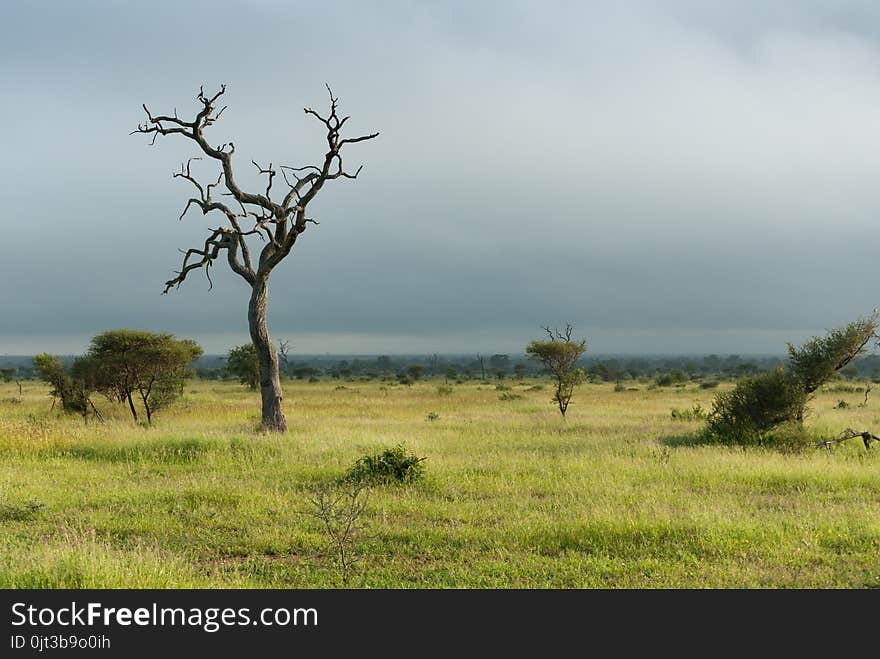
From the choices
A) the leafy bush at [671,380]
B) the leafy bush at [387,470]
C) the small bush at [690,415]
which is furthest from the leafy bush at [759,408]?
the leafy bush at [671,380]

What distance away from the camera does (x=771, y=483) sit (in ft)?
41.7

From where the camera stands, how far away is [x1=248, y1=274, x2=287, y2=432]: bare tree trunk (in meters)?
21.9

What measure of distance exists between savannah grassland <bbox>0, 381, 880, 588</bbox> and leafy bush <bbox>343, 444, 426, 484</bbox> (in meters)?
0.36

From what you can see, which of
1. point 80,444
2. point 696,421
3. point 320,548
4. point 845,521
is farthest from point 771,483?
point 80,444

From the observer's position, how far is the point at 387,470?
13.2 metres

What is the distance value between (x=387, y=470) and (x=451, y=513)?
2.99 meters

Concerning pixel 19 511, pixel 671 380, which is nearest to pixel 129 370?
pixel 19 511

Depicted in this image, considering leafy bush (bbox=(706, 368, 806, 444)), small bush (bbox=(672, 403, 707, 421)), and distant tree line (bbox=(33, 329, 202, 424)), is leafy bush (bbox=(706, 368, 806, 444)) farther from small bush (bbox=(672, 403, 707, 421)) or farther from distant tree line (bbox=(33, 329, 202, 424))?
distant tree line (bbox=(33, 329, 202, 424))

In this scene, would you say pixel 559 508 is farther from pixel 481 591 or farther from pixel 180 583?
pixel 180 583

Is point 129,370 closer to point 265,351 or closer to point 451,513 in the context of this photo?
point 265,351

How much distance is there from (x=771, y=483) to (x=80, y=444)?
1565 cm

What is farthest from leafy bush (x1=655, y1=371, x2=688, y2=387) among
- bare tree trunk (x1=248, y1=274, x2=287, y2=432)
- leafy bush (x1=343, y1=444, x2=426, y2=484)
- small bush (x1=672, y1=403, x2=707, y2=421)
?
leafy bush (x1=343, y1=444, x2=426, y2=484)

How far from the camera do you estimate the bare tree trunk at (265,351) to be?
862 inches

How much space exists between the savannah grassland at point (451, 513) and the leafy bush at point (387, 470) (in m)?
0.36
